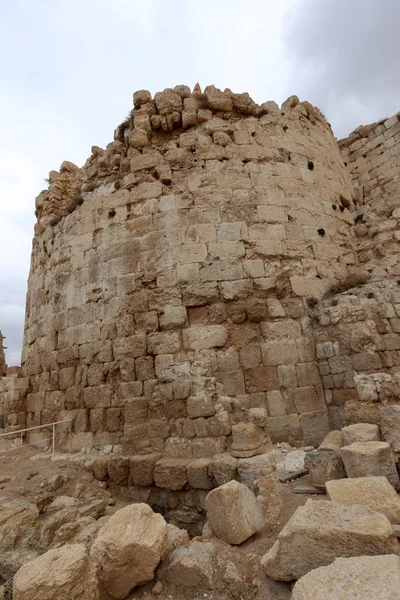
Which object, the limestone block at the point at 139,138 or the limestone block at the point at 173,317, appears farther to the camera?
the limestone block at the point at 139,138

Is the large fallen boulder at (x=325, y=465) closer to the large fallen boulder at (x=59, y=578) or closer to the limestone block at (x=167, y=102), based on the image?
the large fallen boulder at (x=59, y=578)

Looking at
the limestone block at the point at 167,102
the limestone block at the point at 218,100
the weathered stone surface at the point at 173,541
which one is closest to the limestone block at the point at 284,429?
the weathered stone surface at the point at 173,541

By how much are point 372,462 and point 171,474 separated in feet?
7.83

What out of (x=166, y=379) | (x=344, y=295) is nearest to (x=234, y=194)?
(x=344, y=295)

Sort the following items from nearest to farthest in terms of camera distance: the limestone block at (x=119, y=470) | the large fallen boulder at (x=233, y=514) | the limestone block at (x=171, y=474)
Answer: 1. the large fallen boulder at (x=233, y=514)
2. the limestone block at (x=171, y=474)
3. the limestone block at (x=119, y=470)

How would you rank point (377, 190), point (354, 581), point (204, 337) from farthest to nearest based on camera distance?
1. point (377, 190)
2. point (204, 337)
3. point (354, 581)

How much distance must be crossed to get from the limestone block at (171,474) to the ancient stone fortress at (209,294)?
2 centimetres

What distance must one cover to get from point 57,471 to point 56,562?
10.9ft

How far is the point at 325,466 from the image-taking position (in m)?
2.82

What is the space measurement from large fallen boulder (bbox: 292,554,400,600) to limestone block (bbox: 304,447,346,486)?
136 cm

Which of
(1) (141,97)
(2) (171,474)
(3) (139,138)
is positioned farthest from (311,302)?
(1) (141,97)

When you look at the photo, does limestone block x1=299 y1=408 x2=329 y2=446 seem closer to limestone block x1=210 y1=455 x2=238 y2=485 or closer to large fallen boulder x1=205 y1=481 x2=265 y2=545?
limestone block x1=210 y1=455 x2=238 y2=485

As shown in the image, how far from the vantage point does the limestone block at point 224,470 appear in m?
3.73

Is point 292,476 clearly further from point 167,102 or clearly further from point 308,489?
point 167,102
